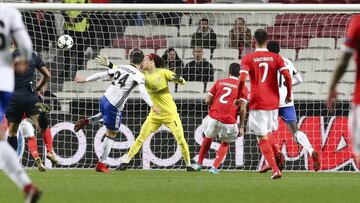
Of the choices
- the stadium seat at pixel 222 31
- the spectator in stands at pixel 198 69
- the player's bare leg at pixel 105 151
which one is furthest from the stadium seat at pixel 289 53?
the player's bare leg at pixel 105 151

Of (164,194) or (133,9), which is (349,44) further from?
(133,9)

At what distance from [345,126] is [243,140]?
5.98 feet

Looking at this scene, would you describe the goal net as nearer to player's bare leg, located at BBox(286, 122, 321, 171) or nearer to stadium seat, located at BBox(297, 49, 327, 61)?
stadium seat, located at BBox(297, 49, 327, 61)

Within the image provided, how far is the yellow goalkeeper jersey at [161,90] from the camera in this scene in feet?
58.2

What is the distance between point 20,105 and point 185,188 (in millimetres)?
4446


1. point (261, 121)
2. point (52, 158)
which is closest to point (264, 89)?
point (261, 121)

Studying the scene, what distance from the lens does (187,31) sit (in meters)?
19.7

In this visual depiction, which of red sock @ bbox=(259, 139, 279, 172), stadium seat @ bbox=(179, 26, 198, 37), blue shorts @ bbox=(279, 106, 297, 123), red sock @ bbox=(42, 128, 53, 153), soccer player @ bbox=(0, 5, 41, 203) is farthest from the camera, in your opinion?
stadium seat @ bbox=(179, 26, 198, 37)

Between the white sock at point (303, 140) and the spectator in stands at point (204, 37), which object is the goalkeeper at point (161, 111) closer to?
the spectator in stands at point (204, 37)

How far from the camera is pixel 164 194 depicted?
1162 centimetres

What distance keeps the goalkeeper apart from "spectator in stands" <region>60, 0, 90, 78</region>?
1.80 m

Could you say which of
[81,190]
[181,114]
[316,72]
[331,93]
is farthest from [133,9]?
[331,93]

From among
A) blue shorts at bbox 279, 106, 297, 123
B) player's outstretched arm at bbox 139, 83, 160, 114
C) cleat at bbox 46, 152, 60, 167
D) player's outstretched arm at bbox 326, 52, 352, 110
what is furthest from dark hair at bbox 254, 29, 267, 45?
player's outstretched arm at bbox 326, 52, 352, 110

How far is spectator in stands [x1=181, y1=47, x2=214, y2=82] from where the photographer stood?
19.0 m
